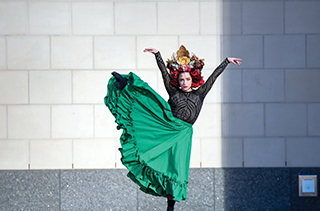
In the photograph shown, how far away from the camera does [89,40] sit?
518cm

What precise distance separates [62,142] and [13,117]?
61 centimetres

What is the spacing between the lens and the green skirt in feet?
12.6

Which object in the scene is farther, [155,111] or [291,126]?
[291,126]

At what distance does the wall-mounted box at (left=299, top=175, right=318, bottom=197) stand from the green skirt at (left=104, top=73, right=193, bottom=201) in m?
1.89

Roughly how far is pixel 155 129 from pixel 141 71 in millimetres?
1347

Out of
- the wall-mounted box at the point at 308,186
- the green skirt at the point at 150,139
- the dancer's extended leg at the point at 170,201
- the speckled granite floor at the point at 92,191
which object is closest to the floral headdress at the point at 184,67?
the green skirt at the point at 150,139

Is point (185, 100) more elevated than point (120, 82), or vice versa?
point (120, 82)

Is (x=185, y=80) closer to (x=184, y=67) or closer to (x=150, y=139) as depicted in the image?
(x=184, y=67)

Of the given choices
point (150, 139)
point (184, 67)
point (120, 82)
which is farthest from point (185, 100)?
point (120, 82)

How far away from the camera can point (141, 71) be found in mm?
5172

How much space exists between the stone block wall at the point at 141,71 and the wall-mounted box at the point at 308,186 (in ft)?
0.87

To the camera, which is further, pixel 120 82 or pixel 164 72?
pixel 164 72

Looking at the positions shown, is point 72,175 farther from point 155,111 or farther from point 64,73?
point 155,111

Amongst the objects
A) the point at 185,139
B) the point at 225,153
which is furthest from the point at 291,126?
the point at 185,139
